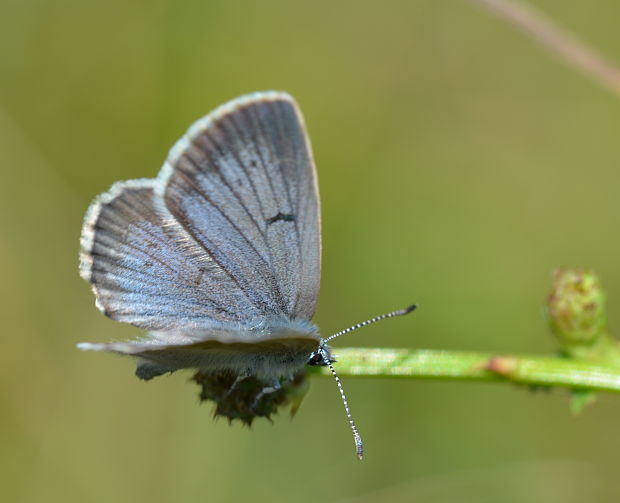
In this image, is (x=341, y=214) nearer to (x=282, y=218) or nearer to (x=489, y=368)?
(x=282, y=218)

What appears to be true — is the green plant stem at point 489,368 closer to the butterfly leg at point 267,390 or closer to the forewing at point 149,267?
the butterfly leg at point 267,390

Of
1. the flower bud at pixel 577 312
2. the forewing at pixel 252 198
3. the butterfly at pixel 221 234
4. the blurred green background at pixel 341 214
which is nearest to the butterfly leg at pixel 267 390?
the butterfly at pixel 221 234

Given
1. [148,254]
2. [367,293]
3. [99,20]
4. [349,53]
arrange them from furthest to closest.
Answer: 1. [349,53]
2. [99,20]
3. [367,293]
4. [148,254]

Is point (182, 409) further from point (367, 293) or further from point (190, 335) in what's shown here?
point (190, 335)

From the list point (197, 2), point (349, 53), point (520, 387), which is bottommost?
point (520, 387)

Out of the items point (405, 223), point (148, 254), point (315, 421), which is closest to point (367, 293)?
point (405, 223)

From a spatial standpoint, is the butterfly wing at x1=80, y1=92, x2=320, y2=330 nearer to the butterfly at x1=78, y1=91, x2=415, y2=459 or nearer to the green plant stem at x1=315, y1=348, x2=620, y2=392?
the butterfly at x1=78, y1=91, x2=415, y2=459
